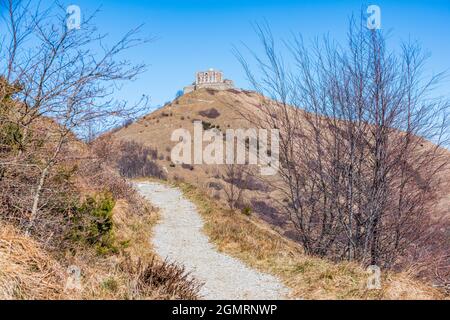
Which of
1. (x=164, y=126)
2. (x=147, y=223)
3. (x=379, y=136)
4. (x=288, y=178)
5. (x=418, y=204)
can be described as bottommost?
(x=147, y=223)

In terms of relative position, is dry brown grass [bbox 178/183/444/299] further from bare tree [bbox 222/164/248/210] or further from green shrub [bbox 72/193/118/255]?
bare tree [bbox 222/164/248/210]

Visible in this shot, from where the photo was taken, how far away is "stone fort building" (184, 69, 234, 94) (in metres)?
79.8

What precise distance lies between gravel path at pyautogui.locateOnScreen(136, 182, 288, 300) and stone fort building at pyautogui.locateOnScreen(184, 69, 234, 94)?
67094mm

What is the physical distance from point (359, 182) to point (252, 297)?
2450 mm

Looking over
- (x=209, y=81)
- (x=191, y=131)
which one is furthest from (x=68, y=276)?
(x=209, y=81)

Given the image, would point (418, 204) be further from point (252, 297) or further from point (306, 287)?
point (252, 297)

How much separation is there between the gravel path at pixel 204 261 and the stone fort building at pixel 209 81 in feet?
220

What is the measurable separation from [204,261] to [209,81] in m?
78.9

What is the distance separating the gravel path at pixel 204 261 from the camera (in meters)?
5.16

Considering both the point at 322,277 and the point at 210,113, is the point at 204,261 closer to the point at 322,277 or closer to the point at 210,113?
the point at 322,277

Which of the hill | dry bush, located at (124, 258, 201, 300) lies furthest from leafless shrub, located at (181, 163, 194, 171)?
dry bush, located at (124, 258, 201, 300)

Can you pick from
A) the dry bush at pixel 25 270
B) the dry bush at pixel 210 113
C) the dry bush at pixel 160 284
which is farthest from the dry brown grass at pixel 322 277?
the dry bush at pixel 210 113
